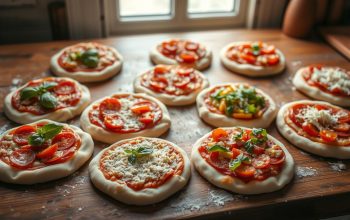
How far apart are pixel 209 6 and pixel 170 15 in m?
0.39

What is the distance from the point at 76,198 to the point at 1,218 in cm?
34

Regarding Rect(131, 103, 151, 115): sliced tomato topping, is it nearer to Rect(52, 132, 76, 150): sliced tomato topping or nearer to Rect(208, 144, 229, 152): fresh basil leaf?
Rect(52, 132, 76, 150): sliced tomato topping

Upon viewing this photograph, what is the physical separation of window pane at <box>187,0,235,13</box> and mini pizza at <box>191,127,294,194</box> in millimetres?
1628

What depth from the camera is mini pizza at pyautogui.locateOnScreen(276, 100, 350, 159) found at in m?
2.26

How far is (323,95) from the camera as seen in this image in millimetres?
2711

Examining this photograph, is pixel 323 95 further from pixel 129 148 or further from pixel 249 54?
pixel 129 148

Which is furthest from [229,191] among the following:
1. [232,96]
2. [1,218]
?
[1,218]

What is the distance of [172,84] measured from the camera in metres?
2.74

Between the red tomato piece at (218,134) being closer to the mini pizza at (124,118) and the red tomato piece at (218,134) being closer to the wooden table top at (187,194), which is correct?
the wooden table top at (187,194)

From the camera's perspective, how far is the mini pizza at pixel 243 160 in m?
2.01

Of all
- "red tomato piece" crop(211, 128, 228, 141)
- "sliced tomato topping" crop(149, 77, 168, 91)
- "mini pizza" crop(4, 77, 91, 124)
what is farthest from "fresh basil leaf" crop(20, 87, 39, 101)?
"red tomato piece" crop(211, 128, 228, 141)

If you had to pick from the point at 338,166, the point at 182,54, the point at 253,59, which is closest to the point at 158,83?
the point at 182,54

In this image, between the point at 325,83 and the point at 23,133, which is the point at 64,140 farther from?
the point at 325,83

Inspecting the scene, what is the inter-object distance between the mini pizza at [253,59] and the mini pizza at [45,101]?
113 cm
